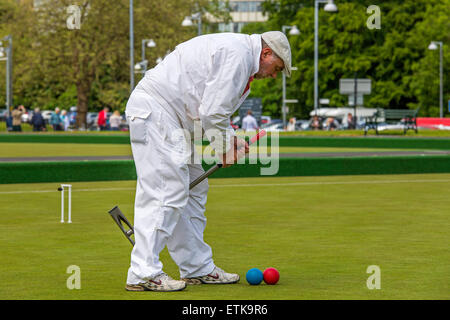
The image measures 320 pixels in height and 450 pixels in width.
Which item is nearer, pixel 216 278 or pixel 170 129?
pixel 170 129

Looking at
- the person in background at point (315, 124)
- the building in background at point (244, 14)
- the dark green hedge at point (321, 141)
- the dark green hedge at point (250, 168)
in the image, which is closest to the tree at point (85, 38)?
the person in background at point (315, 124)

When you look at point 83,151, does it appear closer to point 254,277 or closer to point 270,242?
point 270,242

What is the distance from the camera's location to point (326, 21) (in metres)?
58.8

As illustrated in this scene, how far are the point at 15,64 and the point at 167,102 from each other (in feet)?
165

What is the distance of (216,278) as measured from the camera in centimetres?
583

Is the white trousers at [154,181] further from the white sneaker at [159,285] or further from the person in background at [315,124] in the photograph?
the person in background at [315,124]

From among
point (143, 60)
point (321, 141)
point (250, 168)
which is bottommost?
point (250, 168)

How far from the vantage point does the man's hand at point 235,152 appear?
18.1 feet


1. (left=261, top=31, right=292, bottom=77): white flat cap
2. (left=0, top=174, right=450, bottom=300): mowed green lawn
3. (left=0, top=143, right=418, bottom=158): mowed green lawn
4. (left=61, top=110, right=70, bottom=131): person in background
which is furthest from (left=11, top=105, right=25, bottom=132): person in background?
(left=261, top=31, right=292, bottom=77): white flat cap

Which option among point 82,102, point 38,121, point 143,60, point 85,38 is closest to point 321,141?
point 38,121

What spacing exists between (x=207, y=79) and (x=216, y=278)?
4.20 feet

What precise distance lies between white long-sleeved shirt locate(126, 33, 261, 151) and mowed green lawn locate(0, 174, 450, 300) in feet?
3.41
